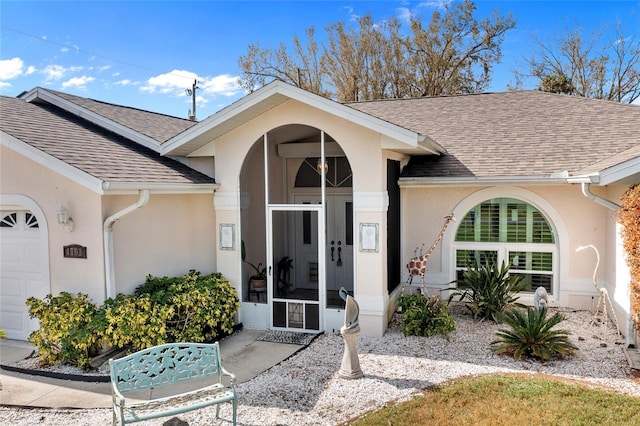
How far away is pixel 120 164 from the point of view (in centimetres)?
849

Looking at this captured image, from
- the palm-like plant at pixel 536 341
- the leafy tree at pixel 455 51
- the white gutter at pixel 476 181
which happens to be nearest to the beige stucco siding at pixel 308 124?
the white gutter at pixel 476 181

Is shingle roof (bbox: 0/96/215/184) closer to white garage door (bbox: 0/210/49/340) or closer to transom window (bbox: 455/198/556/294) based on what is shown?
white garage door (bbox: 0/210/49/340)

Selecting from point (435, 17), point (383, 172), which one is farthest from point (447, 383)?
point (435, 17)

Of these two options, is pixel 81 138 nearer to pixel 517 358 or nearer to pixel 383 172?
pixel 383 172

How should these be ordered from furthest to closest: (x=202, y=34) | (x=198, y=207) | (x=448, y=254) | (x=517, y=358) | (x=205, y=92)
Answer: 1. (x=205, y=92)
2. (x=202, y=34)
3. (x=448, y=254)
4. (x=198, y=207)
5. (x=517, y=358)

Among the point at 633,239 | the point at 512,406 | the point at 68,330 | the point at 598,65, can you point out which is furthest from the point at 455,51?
the point at 68,330

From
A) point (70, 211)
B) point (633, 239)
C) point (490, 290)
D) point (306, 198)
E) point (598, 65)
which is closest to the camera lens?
point (633, 239)

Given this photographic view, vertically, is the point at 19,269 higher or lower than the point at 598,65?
lower

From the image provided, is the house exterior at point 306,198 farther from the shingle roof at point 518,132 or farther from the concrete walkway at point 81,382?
the concrete walkway at point 81,382

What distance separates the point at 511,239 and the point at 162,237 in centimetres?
752

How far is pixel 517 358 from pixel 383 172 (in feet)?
12.6

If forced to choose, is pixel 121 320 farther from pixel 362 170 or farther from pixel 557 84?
pixel 557 84

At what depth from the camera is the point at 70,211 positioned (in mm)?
7992

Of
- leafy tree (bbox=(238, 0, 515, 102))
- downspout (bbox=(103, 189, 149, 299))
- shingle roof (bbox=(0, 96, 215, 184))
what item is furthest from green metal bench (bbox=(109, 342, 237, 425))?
leafy tree (bbox=(238, 0, 515, 102))
